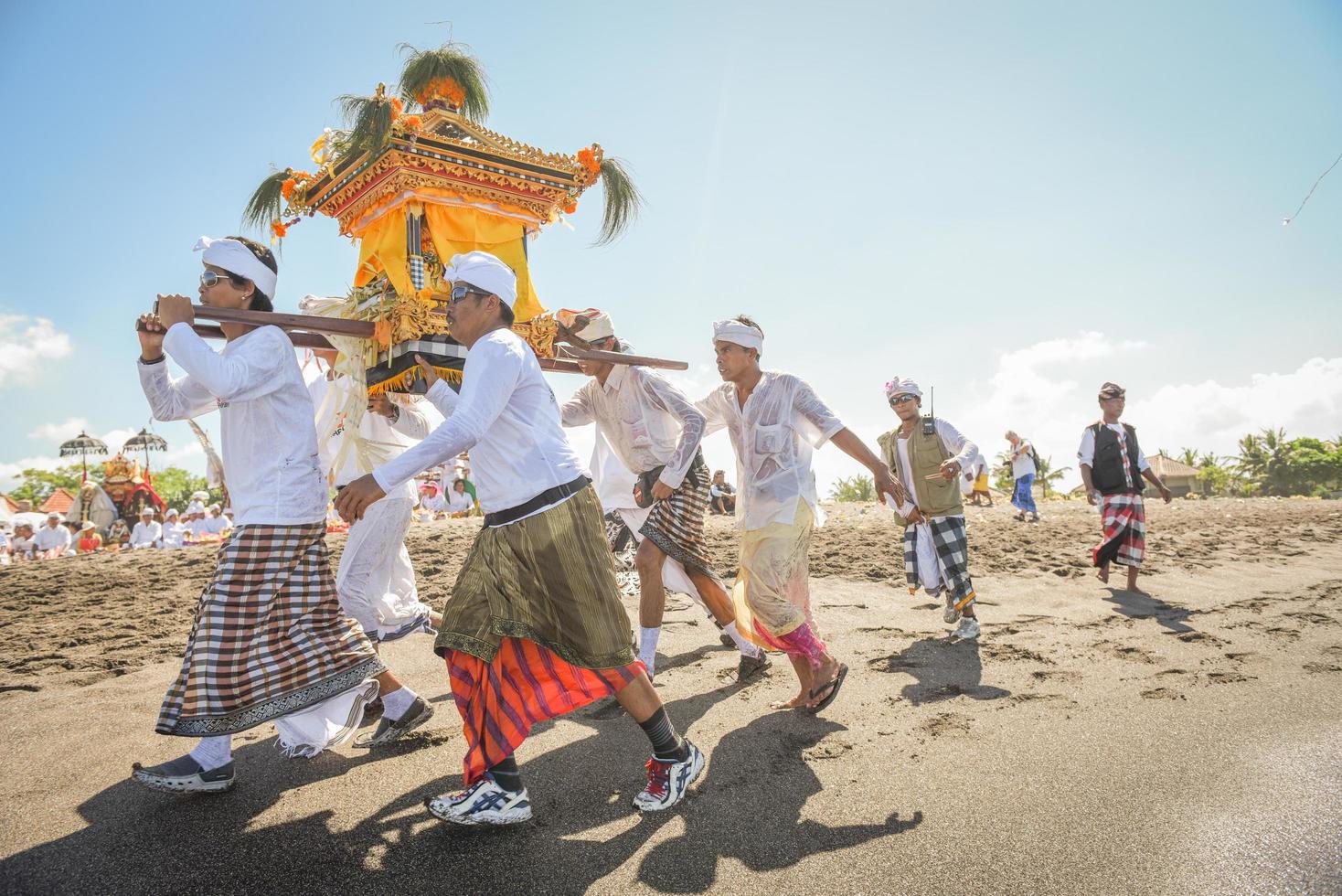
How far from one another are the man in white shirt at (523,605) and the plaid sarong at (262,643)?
652mm

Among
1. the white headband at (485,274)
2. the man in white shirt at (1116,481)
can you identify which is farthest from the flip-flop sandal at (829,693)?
the man in white shirt at (1116,481)

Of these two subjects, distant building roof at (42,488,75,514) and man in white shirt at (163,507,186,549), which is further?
distant building roof at (42,488,75,514)

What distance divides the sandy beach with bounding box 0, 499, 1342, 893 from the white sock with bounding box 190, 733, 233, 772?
14 cm

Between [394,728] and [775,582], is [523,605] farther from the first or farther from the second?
[775,582]

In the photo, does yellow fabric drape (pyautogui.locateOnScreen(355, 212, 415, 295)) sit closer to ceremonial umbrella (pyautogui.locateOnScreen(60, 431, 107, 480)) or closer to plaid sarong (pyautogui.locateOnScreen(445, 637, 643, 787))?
plaid sarong (pyautogui.locateOnScreen(445, 637, 643, 787))

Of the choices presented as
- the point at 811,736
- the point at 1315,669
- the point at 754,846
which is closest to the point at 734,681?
the point at 811,736

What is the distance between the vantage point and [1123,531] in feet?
22.7

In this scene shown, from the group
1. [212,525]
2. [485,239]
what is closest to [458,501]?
[212,525]

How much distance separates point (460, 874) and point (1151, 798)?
2333mm

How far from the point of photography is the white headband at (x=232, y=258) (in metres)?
2.88

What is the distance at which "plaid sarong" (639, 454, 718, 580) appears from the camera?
4.27 metres

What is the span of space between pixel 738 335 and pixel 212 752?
3021 millimetres

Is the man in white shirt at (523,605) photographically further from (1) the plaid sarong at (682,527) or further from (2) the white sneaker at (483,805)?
(1) the plaid sarong at (682,527)

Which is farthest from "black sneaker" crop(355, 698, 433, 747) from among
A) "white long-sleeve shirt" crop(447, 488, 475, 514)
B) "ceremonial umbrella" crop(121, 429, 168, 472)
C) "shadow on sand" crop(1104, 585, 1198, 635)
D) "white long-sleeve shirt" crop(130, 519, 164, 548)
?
"ceremonial umbrella" crop(121, 429, 168, 472)
